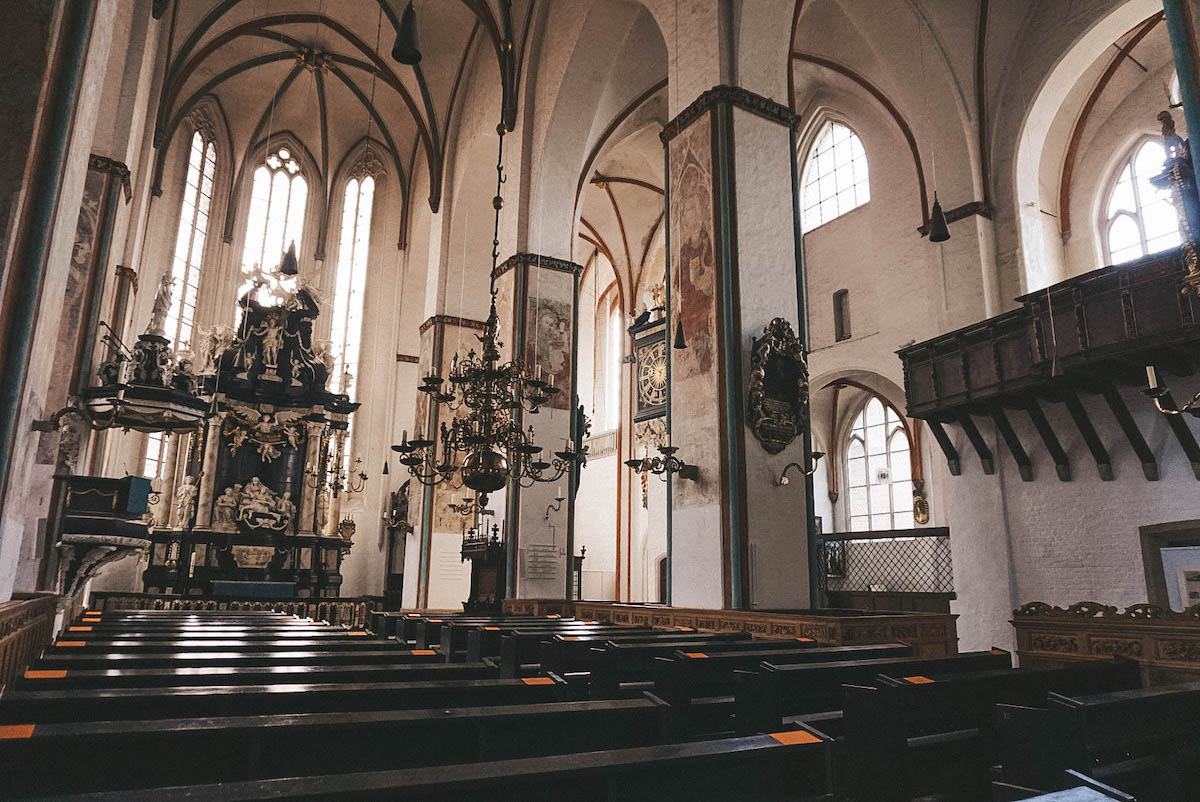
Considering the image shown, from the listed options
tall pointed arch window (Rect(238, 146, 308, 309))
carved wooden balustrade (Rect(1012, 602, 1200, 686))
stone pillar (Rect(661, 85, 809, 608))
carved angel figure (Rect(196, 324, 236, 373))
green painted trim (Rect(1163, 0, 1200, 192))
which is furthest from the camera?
tall pointed arch window (Rect(238, 146, 308, 309))

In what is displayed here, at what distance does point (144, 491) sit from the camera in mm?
8227

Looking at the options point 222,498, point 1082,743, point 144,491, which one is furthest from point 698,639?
point 222,498

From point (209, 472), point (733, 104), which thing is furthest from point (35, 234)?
point (209, 472)

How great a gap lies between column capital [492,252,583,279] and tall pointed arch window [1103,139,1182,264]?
8779 millimetres

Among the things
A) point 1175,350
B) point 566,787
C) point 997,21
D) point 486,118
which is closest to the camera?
point 566,787

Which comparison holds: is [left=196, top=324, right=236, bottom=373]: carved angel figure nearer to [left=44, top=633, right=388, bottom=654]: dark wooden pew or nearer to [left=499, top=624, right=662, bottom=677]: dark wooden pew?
[left=44, top=633, right=388, bottom=654]: dark wooden pew

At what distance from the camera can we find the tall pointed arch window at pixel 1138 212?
11953 millimetres

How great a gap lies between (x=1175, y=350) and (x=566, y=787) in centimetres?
907

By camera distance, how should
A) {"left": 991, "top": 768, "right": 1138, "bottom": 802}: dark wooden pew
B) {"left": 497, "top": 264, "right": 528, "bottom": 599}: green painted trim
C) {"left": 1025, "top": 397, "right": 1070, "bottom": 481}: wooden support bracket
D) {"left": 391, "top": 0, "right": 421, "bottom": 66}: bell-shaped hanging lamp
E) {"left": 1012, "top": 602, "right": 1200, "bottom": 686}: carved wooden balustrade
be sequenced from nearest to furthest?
{"left": 991, "top": 768, "right": 1138, "bottom": 802}: dark wooden pew, {"left": 1012, "top": 602, "right": 1200, "bottom": 686}: carved wooden balustrade, {"left": 391, "top": 0, "right": 421, "bottom": 66}: bell-shaped hanging lamp, {"left": 1025, "top": 397, "right": 1070, "bottom": 481}: wooden support bracket, {"left": 497, "top": 264, "right": 528, "bottom": 599}: green painted trim

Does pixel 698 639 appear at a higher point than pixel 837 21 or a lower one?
lower

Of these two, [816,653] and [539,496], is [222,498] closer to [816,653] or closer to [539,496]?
[539,496]

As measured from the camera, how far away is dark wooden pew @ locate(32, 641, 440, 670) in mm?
3205

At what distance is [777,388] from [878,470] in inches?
379

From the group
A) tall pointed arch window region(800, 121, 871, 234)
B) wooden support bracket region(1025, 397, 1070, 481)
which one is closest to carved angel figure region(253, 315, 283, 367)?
tall pointed arch window region(800, 121, 871, 234)
